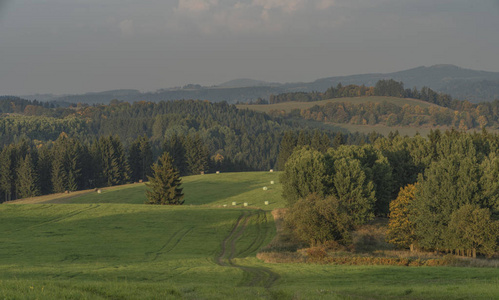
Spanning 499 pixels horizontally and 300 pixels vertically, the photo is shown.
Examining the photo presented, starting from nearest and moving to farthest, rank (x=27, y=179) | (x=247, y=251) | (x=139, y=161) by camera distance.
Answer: (x=247, y=251) → (x=27, y=179) → (x=139, y=161)

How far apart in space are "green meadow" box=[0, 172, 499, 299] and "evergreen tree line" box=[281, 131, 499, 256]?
355 inches

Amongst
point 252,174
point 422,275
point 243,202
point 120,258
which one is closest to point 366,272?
point 422,275

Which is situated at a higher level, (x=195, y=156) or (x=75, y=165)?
(x=195, y=156)

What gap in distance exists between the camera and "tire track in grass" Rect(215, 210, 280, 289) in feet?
138

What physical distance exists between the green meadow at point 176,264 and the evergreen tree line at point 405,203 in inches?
355

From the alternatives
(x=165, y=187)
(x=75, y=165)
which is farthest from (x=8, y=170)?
(x=165, y=187)

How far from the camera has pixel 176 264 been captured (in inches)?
2018

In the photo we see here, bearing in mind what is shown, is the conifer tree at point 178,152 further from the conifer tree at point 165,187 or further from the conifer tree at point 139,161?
the conifer tree at point 165,187

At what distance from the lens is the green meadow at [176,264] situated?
93.5 ft

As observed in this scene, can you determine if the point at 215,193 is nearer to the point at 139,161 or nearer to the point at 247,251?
the point at 247,251

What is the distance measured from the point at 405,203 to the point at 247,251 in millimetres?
26139

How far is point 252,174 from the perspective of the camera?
150 meters

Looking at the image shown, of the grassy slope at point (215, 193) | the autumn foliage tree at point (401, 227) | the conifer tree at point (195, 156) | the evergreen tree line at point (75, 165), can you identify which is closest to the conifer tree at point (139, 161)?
the evergreen tree line at point (75, 165)

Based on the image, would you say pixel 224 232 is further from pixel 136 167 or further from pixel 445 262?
pixel 136 167
